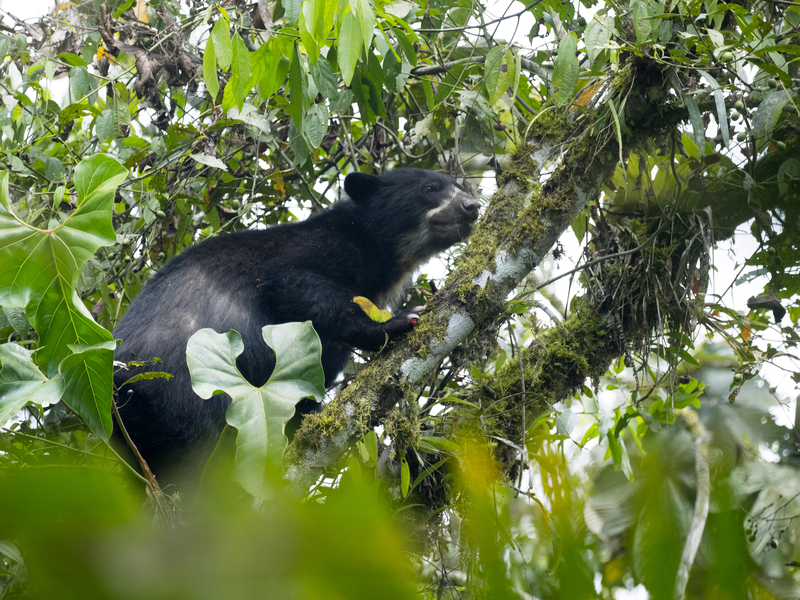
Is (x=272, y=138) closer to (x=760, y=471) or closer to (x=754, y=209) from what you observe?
(x=754, y=209)

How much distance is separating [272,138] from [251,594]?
406 centimetres

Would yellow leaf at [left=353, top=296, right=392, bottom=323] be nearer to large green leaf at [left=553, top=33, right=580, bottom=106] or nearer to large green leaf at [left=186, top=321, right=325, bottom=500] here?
large green leaf at [left=186, top=321, right=325, bottom=500]

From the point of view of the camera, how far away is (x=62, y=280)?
1.93 meters

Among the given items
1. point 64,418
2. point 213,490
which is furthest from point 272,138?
point 213,490

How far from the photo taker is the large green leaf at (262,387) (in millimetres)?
2014

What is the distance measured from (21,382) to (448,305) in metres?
1.93

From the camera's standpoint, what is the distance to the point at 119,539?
0.57m

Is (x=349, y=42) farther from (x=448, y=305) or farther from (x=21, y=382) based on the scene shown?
(x=21, y=382)

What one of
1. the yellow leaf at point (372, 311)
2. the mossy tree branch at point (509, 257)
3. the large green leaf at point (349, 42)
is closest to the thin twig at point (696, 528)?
the large green leaf at point (349, 42)

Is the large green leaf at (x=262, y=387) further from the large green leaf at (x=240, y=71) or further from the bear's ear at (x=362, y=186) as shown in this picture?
the bear's ear at (x=362, y=186)

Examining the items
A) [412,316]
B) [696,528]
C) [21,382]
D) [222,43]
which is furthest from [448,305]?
[696,528]

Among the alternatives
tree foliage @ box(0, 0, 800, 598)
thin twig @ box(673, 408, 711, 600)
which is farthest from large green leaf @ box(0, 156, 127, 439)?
thin twig @ box(673, 408, 711, 600)

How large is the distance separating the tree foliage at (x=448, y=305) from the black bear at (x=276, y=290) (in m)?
0.32

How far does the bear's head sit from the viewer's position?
200 inches
